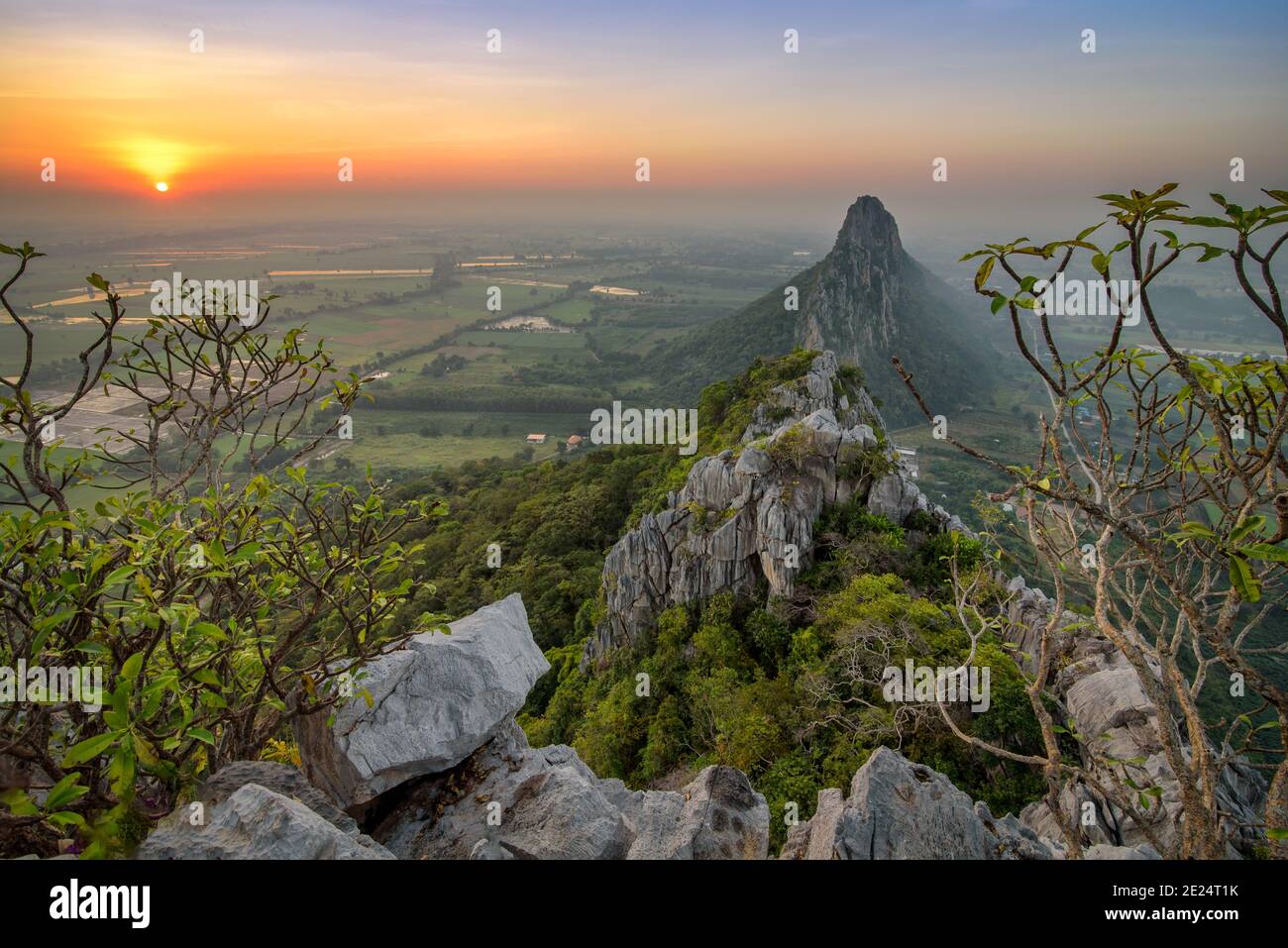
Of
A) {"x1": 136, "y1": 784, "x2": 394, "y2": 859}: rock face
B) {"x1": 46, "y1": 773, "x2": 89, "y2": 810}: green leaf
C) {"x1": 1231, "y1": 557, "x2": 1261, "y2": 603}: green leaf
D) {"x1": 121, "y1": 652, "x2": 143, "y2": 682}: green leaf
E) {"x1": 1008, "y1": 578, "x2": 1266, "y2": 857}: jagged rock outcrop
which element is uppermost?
{"x1": 1231, "y1": 557, "x2": 1261, "y2": 603}: green leaf

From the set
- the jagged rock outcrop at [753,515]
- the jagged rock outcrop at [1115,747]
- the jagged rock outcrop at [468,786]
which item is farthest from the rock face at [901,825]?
the jagged rock outcrop at [753,515]

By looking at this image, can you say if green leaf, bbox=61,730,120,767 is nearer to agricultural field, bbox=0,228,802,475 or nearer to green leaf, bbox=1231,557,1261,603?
green leaf, bbox=1231,557,1261,603

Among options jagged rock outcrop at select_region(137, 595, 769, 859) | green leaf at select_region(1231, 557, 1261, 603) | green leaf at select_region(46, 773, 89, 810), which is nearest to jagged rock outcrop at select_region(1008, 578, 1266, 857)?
jagged rock outcrop at select_region(137, 595, 769, 859)

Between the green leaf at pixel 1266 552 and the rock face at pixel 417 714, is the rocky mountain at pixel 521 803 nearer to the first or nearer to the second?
the rock face at pixel 417 714

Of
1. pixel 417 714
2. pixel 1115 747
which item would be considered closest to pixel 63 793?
pixel 417 714
